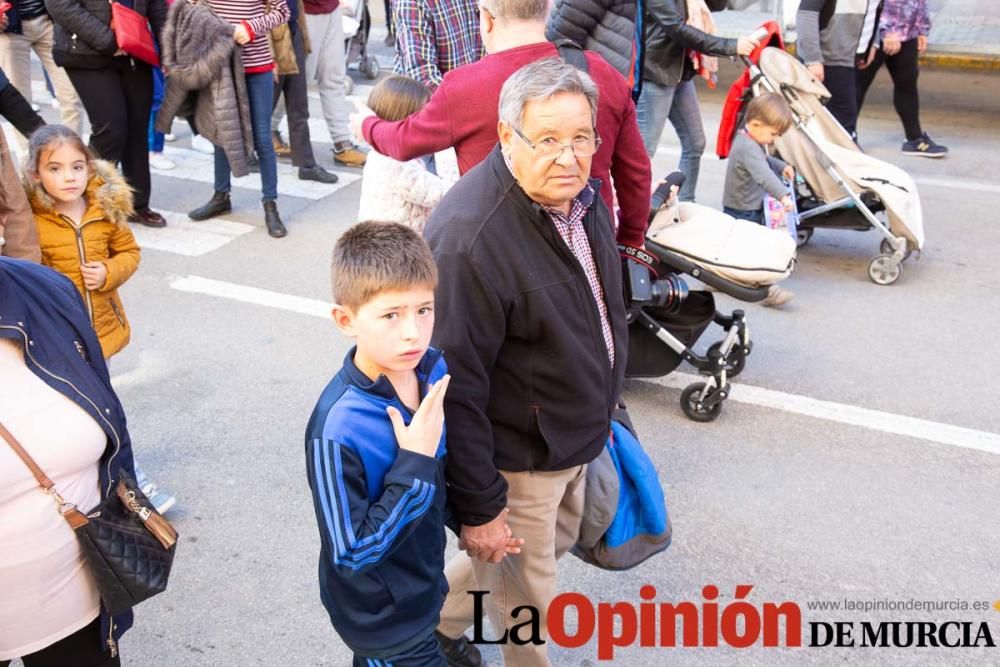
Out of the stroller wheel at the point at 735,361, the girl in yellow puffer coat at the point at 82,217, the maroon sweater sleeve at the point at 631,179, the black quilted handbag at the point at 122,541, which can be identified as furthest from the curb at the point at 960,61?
the black quilted handbag at the point at 122,541

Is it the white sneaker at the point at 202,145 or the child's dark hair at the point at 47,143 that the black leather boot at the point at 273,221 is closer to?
the white sneaker at the point at 202,145

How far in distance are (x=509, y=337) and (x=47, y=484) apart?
3.66ft

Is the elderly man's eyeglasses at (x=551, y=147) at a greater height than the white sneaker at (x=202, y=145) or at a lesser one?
greater

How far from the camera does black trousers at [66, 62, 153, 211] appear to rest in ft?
20.5

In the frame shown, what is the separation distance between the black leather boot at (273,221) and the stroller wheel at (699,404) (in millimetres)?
3515

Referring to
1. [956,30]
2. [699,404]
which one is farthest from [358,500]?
[956,30]

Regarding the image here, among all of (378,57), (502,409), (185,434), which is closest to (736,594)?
(502,409)

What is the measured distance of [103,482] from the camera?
220cm

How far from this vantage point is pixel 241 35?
6.23 metres

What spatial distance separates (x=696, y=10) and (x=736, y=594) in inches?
152

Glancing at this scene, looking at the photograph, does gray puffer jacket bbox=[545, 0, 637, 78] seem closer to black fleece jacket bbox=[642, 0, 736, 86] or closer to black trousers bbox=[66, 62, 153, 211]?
black fleece jacket bbox=[642, 0, 736, 86]

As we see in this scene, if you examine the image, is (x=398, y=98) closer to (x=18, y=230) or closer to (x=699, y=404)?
(x=18, y=230)

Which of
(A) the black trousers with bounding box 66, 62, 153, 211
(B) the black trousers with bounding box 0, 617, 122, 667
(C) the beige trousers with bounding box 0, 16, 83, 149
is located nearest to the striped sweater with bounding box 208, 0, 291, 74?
(A) the black trousers with bounding box 66, 62, 153, 211

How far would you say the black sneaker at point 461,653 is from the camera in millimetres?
3068
